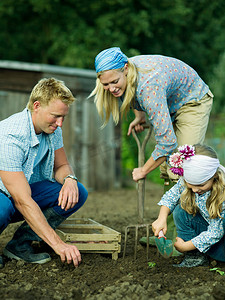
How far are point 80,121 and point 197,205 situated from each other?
234 inches

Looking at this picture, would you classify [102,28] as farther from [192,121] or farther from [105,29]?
[192,121]

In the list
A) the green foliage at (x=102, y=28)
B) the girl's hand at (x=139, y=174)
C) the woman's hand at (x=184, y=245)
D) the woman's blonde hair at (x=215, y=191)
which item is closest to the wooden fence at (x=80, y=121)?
the green foliage at (x=102, y=28)

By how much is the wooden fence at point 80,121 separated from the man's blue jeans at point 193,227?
18.6ft

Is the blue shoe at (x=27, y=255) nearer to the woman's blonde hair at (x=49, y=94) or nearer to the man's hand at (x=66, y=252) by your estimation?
the man's hand at (x=66, y=252)

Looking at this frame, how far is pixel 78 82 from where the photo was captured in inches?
360

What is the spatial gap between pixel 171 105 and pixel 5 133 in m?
1.53

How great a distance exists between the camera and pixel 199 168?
3209 mm

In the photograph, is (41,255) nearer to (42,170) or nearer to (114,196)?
(42,170)

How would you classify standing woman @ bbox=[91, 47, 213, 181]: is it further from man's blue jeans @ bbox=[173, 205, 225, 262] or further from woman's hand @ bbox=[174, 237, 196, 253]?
woman's hand @ bbox=[174, 237, 196, 253]

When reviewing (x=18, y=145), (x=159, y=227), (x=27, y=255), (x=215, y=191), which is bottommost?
(x=27, y=255)

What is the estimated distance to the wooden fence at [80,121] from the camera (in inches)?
348

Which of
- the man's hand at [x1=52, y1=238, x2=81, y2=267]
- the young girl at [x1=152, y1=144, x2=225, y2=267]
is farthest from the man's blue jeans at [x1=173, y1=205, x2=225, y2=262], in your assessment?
the man's hand at [x1=52, y1=238, x2=81, y2=267]

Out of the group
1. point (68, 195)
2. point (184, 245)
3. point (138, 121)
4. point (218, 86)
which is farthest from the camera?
point (218, 86)

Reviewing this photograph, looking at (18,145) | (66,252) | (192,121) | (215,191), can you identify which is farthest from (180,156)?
(18,145)
